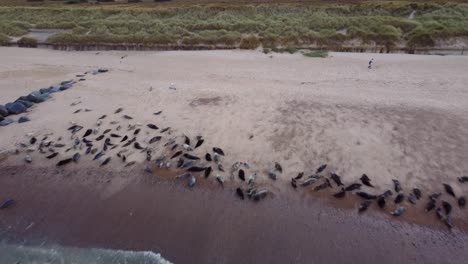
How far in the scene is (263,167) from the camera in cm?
745

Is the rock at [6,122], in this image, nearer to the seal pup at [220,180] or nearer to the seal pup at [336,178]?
the seal pup at [220,180]

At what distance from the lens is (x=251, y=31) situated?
76.0 ft

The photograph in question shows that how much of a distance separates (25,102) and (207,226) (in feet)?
31.3

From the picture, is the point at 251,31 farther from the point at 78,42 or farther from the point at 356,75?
the point at 78,42

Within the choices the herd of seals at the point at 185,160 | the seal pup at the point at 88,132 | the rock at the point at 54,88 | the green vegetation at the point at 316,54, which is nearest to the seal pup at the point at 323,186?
the herd of seals at the point at 185,160

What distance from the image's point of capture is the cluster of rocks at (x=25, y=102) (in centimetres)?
1005

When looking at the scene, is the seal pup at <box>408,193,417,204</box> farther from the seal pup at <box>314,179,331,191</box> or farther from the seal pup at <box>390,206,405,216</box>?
the seal pup at <box>314,179,331,191</box>

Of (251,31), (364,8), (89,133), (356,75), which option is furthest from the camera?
(364,8)

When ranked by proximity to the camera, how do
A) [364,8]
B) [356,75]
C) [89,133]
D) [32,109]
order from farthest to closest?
1. [364,8]
2. [356,75]
3. [32,109]
4. [89,133]

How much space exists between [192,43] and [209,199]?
54.5ft

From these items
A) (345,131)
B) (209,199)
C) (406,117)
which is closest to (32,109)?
(209,199)

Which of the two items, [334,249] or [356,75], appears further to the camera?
[356,75]

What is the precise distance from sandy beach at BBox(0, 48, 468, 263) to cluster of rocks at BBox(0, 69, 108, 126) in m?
0.33

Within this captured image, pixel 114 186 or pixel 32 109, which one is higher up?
pixel 32 109
